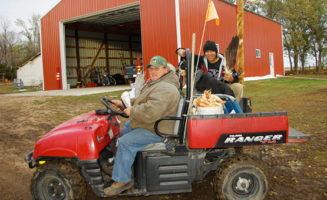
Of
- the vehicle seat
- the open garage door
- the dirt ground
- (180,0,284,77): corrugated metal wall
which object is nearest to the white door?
(180,0,284,77): corrugated metal wall

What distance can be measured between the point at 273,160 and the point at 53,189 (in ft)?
10.5

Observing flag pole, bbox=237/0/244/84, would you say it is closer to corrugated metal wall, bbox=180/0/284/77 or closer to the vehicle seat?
the vehicle seat

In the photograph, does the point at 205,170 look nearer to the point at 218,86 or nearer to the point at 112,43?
the point at 218,86

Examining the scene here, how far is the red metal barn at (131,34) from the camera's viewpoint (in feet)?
48.0

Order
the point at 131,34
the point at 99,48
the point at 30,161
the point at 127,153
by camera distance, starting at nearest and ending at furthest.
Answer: the point at 127,153
the point at 30,161
the point at 99,48
the point at 131,34

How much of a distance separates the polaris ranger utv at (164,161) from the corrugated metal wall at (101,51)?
2017 centimetres

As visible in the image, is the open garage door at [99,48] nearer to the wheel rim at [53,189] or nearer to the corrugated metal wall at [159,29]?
the corrugated metal wall at [159,29]

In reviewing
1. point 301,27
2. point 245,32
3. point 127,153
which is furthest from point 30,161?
point 301,27

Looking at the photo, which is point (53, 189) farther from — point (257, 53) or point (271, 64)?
point (271, 64)

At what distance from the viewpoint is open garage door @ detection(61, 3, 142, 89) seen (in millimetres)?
21766

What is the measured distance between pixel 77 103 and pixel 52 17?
1110cm

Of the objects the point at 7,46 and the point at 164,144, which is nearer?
the point at 164,144

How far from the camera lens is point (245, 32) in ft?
69.5

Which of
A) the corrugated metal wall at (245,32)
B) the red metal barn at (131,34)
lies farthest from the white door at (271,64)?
the corrugated metal wall at (245,32)
